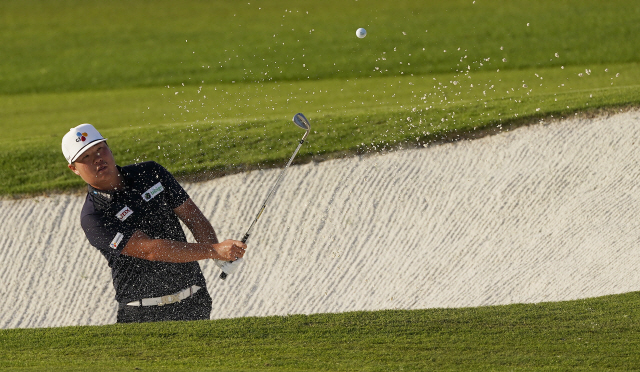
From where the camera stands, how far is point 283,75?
13844 millimetres

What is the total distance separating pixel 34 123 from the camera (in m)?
12.0

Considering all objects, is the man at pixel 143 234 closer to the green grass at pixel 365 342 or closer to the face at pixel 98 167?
the face at pixel 98 167

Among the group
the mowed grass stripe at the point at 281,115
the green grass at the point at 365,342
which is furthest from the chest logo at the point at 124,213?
the mowed grass stripe at the point at 281,115

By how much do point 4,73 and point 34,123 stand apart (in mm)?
4987

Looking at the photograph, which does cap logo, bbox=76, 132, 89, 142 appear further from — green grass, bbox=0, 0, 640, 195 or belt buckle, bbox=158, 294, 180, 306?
green grass, bbox=0, 0, 640, 195

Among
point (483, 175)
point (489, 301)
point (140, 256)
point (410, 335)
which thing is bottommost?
point (489, 301)

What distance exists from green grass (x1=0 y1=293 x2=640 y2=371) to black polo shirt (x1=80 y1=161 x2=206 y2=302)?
314 millimetres

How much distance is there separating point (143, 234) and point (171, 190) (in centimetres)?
51

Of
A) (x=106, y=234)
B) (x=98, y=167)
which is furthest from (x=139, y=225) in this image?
(x=98, y=167)

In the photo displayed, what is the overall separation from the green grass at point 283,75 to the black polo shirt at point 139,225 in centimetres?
370

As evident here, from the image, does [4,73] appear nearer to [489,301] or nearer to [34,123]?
[34,123]

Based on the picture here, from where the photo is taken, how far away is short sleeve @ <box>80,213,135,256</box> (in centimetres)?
507

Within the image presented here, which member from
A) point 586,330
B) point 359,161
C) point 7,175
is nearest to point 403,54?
point 359,161

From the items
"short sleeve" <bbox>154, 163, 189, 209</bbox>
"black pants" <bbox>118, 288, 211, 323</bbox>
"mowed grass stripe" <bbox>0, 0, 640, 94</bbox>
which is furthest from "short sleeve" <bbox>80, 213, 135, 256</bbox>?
"mowed grass stripe" <bbox>0, 0, 640, 94</bbox>
